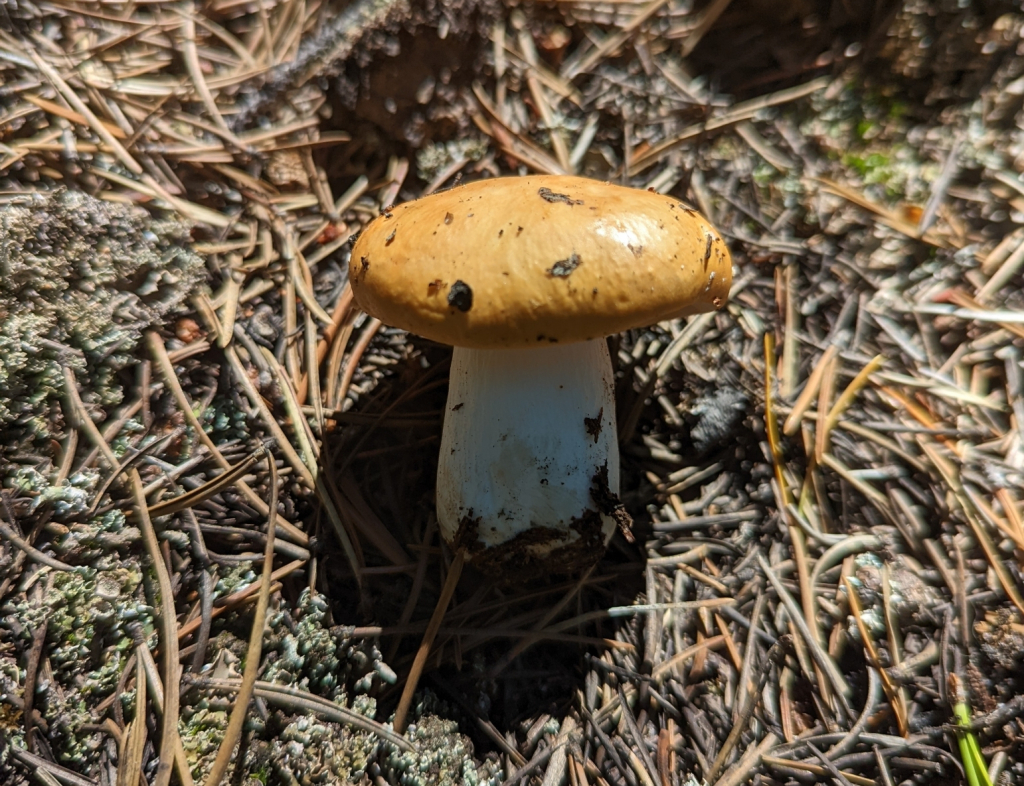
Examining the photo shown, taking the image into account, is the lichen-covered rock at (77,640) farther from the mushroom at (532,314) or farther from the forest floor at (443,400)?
the mushroom at (532,314)

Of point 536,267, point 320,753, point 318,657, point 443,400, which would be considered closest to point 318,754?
point 320,753

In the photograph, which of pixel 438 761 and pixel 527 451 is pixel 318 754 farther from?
pixel 527 451

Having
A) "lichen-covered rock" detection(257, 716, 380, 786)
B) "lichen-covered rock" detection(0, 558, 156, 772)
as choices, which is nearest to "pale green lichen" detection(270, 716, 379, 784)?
"lichen-covered rock" detection(257, 716, 380, 786)

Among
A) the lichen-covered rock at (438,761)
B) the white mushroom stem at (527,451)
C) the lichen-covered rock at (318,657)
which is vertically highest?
the white mushroom stem at (527,451)

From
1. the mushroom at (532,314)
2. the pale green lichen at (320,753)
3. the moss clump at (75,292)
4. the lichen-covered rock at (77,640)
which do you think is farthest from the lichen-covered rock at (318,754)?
the moss clump at (75,292)

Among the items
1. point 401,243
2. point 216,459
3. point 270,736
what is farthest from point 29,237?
point 270,736

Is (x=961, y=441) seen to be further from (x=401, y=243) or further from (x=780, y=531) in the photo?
(x=401, y=243)
